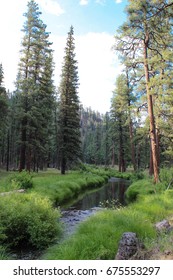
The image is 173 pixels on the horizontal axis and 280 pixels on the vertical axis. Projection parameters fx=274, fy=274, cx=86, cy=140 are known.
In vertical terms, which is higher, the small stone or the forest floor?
the forest floor

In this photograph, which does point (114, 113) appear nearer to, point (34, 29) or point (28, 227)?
point (34, 29)

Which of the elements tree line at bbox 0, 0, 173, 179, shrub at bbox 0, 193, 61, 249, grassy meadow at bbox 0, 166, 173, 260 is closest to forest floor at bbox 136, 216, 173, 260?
grassy meadow at bbox 0, 166, 173, 260

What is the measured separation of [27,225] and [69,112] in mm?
25675

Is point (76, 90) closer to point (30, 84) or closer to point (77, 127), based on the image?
point (77, 127)

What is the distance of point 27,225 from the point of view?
344 inches

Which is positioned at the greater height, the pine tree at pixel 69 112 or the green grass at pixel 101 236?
the pine tree at pixel 69 112

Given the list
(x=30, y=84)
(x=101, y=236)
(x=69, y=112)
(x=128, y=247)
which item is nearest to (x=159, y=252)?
(x=128, y=247)

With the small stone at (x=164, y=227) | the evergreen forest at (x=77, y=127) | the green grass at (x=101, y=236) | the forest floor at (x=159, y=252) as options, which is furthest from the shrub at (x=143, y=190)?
the forest floor at (x=159, y=252)

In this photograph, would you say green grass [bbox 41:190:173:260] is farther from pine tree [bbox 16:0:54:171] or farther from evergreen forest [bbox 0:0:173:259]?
pine tree [bbox 16:0:54:171]

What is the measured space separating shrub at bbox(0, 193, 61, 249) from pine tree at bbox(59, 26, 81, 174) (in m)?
23.4

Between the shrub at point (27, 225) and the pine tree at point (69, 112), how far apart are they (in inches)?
923

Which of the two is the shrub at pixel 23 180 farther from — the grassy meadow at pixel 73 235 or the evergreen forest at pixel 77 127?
the grassy meadow at pixel 73 235

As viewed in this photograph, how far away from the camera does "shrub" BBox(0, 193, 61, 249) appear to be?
828 centimetres

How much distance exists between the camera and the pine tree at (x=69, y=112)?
1294 inches
